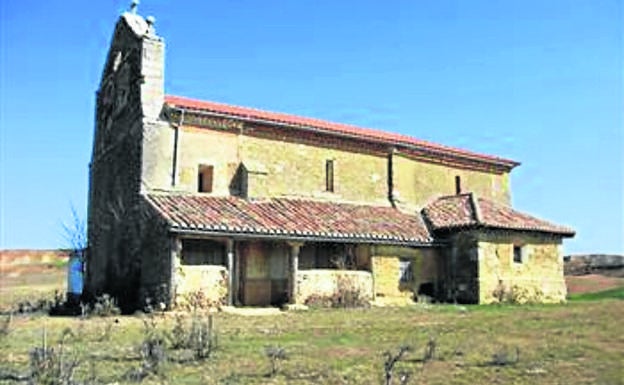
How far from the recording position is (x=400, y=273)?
89.2 feet

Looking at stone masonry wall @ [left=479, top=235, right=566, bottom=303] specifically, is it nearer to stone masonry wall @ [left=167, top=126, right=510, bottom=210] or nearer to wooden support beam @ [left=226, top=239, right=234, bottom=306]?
stone masonry wall @ [left=167, top=126, right=510, bottom=210]

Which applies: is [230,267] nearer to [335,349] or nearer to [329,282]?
[329,282]

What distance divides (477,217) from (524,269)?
9.61ft

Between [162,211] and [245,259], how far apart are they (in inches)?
135

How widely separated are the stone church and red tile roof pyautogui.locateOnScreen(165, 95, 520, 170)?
17 centimetres

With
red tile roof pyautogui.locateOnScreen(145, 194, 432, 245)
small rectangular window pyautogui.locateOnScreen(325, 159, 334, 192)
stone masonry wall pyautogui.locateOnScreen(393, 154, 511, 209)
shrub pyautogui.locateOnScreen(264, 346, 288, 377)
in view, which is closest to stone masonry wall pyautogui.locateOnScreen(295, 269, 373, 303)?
red tile roof pyautogui.locateOnScreen(145, 194, 432, 245)

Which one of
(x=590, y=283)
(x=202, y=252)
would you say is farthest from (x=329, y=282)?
(x=590, y=283)

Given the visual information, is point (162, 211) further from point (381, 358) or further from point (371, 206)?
point (381, 358)

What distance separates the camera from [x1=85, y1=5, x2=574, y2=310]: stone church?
2336 centimetres

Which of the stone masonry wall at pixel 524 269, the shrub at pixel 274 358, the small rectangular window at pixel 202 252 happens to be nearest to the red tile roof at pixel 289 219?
the small rectangular window at pixel 202 252

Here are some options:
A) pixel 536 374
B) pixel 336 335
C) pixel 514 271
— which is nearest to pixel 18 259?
pixel 514 271

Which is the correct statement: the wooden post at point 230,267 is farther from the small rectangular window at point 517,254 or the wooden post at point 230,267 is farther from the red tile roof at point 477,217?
the small rectangular window at point 517,254

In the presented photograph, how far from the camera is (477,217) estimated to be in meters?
27.4

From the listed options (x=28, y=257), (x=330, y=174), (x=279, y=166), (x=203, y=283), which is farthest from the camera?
(x=28, y=257)
